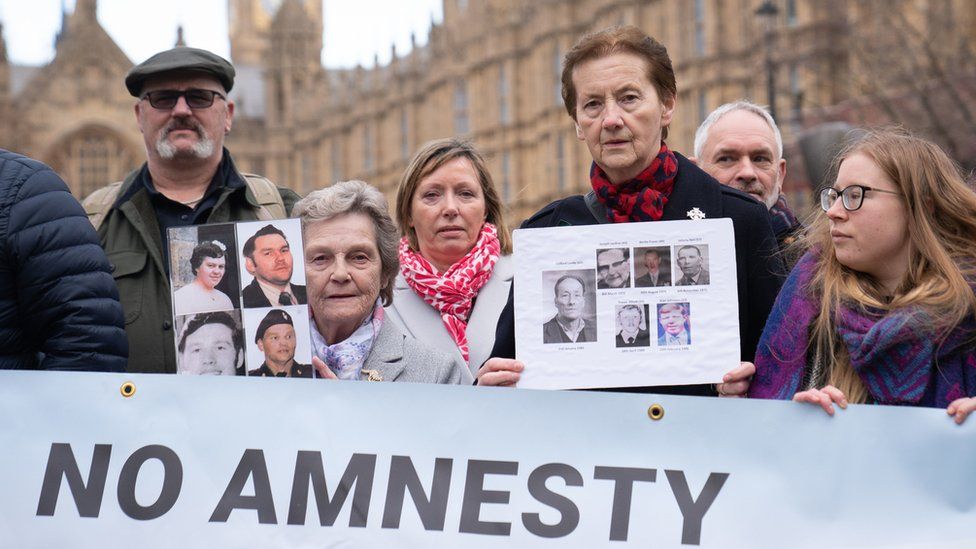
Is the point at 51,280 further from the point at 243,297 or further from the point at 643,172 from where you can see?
the point at 643,172

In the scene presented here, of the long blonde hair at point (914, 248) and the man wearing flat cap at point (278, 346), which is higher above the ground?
the long blonde hair at point (914, 248)

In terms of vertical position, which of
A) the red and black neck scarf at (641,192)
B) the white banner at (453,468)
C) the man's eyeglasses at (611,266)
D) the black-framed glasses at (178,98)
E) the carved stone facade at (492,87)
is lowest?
the white banner at (453,468)

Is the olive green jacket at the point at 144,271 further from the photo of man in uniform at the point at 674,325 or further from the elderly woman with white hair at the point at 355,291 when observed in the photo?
the photo of man in uniform at the point at 674,325

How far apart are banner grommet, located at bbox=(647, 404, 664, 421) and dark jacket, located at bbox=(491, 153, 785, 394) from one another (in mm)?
214

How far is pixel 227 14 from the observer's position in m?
117

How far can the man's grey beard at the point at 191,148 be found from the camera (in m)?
5.54

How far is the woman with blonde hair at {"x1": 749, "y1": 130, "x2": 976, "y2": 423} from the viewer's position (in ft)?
12.7

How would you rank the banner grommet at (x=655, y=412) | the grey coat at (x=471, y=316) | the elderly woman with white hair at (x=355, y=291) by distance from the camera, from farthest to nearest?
the grey coat at (x=471, y=316) < the elderly woman with white hair at (x=355, y=291) < the banner grommet at (x=655, y=412)

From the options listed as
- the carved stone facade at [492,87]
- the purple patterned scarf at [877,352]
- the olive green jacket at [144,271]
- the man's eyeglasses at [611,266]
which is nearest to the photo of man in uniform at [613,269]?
the man's eyeglasses at [611,266]

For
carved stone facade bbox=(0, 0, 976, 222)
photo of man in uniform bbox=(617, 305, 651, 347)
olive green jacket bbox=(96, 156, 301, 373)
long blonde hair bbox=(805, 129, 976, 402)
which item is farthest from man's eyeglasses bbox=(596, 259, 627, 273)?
olive green jacket bbox=(96, 156, 301, 373)

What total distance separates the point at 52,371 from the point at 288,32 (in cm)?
8159

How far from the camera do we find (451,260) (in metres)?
5.47

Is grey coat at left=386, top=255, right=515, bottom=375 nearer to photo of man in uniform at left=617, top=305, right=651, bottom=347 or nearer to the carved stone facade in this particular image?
the carved stone facade

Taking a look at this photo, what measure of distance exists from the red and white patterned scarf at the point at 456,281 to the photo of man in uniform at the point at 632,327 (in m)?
1.23
